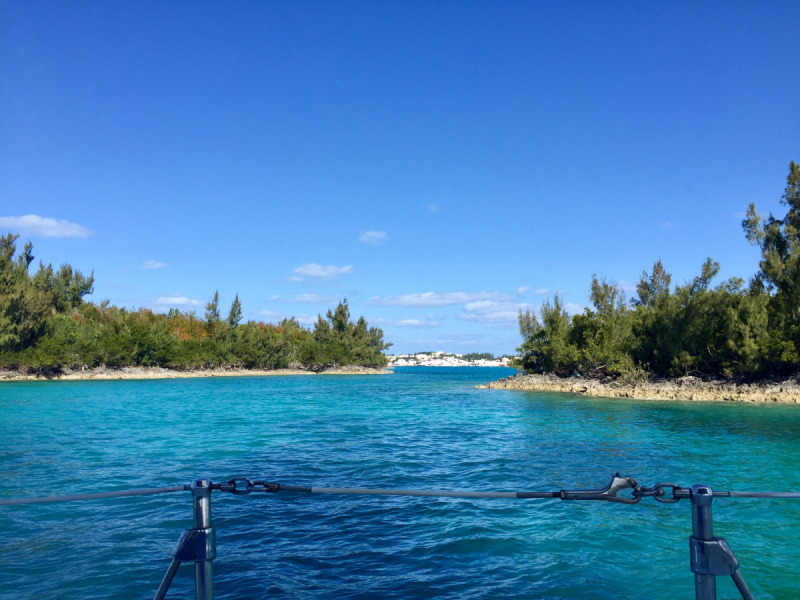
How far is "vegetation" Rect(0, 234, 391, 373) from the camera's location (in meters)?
61.7

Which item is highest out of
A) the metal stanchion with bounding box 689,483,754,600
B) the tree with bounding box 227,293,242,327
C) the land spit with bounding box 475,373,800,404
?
the tree with bounding box 227,293,242,327

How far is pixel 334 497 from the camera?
34.1 ft

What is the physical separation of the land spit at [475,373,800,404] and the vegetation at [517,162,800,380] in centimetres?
121

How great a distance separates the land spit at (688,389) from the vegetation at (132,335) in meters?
55.0

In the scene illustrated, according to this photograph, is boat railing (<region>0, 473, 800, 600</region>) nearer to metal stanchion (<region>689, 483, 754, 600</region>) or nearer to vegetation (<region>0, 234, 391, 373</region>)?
metal stanchion (<region>689, 483, 754, 600</region>)

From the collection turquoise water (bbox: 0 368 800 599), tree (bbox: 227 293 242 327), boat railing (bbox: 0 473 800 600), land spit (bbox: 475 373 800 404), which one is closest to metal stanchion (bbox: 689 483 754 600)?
boat railing (bbox: 0 473 800 600)

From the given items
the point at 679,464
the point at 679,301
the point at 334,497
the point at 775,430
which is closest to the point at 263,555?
the point at 334,497

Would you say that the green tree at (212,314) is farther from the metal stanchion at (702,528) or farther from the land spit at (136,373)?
the metal stanchion at (702,528)

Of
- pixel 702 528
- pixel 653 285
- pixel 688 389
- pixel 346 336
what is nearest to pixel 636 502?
pixel 702 528

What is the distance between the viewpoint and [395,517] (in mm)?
8898

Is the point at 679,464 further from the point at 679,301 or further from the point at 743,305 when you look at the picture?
the point at 679,301

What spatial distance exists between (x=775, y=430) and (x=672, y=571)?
1754 cm

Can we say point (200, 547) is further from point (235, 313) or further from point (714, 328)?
point (235, 313)

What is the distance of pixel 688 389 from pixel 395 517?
3521cm
